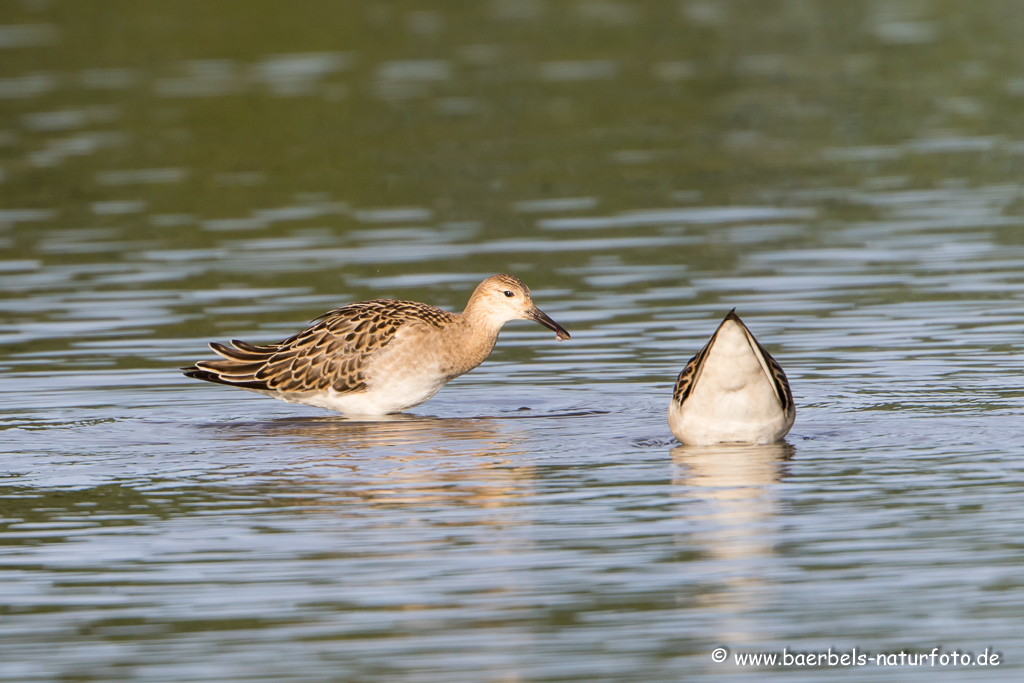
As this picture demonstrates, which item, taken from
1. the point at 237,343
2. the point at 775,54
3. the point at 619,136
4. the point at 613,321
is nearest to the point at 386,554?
the point at 237,343

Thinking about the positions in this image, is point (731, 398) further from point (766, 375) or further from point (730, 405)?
point (766, 375)

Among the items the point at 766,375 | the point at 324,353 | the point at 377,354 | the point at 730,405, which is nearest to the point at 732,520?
the point at 766,375

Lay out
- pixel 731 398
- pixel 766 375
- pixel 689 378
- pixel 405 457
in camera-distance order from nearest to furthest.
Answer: pixel 766 375
pixel 731 398
pixel 689 378
pixel 405 457

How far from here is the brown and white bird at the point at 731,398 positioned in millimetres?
11062

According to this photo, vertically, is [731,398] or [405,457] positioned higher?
[731,398]

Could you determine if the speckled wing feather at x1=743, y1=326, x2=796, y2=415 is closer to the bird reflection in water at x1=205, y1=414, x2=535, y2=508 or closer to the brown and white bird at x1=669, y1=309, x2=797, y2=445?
the brown and white bird at x1=669, y1=309, x2=797, y2=445

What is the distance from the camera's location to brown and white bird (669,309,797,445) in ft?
36.3

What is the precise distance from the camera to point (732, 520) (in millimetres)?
9781

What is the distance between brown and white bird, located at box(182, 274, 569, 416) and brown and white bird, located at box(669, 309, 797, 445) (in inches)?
94.2

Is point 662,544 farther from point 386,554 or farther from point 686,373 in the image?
point 686,373

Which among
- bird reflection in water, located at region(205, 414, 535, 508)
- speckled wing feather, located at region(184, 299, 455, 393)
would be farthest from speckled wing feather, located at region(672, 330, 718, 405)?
speckled wing feather, located at region(184, 299, 455, 393)

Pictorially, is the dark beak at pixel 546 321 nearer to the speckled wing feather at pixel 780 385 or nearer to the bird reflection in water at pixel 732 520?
the bird reflection in water at pixel 732 520

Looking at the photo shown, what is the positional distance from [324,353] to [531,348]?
2832 mm

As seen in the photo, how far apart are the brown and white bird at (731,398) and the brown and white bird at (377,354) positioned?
239 centimetres
